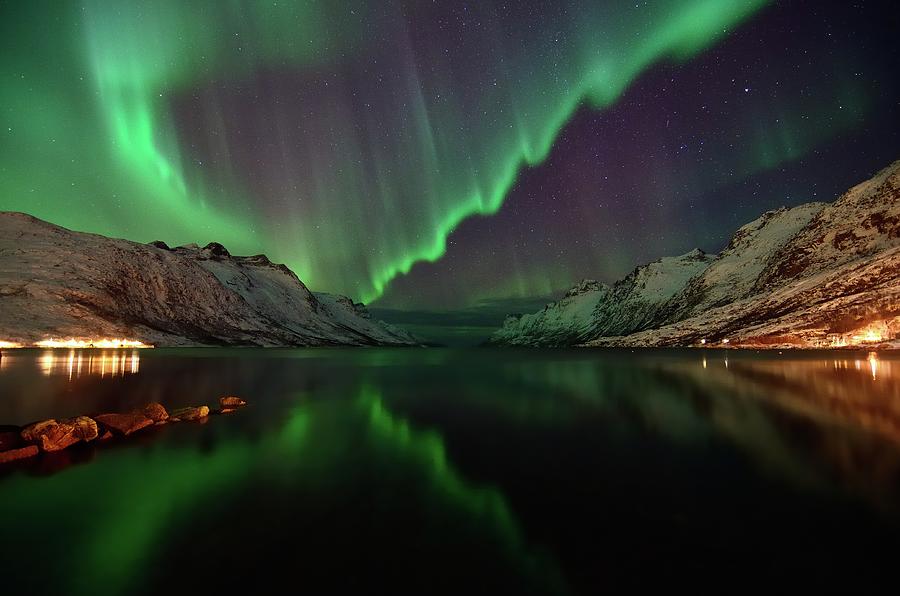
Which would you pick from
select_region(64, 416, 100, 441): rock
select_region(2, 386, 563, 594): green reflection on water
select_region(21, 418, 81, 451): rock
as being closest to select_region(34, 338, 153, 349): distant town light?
select_region(64, 416, 100, 441): rock

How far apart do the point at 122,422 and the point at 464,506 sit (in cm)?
1959

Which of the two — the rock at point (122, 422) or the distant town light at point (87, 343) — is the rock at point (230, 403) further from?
the distant town light at point (87, 343)

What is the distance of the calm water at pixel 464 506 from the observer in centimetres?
891

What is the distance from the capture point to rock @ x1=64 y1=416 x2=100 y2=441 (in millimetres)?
19703

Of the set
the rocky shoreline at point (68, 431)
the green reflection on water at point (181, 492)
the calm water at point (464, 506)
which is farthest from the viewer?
the rocky shoreline at point (68, 431)

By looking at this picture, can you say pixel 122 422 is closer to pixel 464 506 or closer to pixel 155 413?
pixel 155 413

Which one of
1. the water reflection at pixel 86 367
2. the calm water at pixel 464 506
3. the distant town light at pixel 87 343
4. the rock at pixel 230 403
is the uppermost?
the distant town light at pixel 87 343

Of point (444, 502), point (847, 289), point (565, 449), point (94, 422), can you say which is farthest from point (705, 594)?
point (847, 289)

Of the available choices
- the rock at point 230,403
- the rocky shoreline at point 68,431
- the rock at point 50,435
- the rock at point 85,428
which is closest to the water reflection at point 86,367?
the rock at point 230,403

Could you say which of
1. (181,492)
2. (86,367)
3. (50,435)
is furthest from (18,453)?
(86,367)

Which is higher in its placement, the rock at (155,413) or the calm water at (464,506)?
the rock at (155,413)

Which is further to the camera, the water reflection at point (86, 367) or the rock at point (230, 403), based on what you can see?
the water reflection at point (86, 367)

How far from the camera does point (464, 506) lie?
1283 centimetres

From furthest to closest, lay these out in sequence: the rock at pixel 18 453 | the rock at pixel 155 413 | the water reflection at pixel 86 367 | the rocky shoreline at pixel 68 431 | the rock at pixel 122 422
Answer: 1. the water reflection at pixel 86 367
2. the rock at pixel 155 413
3. the rock at pixel 122 422
4. the rocky shoreline at pixel 68 431
5. the rock at pixel 18 453
